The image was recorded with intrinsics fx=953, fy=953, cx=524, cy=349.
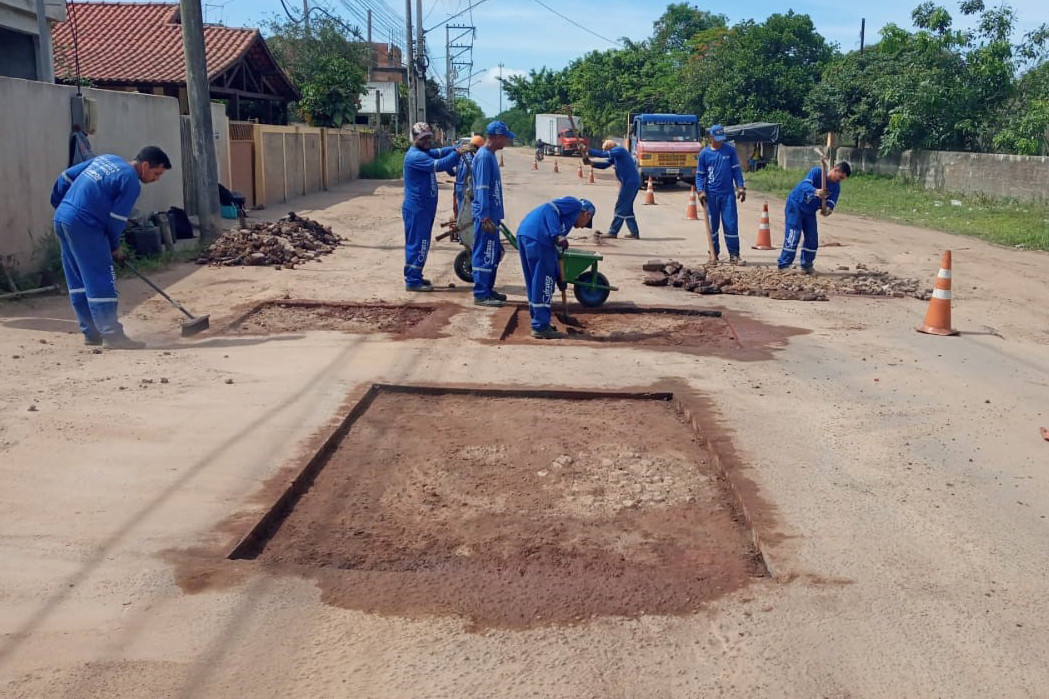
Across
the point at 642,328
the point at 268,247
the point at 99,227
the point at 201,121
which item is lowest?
the point at 642,328

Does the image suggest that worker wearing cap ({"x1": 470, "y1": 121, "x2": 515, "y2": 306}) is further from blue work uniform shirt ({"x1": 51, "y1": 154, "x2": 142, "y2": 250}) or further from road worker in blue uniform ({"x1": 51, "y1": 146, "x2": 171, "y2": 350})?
blue work uniform shirt ({"x1": 51, "y1": 154, "x2": 142, "y2": 250})

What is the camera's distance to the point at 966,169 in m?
24.2

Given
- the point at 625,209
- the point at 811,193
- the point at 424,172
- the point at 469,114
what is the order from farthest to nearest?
1. the point at 469,114
2. the point at 625,209
3. the point at 811,193
4. the point at 424,172

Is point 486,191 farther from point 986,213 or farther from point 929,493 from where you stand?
point 986,213

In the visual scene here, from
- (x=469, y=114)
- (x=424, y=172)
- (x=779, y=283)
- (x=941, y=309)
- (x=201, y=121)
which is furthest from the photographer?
(x=469, y=114)

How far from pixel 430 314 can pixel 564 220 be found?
6.74 ft

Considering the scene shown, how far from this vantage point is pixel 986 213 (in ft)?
68.9

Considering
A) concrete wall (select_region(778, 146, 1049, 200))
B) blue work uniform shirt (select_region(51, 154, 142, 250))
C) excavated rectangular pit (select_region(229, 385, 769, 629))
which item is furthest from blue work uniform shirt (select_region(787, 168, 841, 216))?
concrete wall (select_region(778, 146, 1049, 200))

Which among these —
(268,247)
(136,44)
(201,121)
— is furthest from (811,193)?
(136,44)

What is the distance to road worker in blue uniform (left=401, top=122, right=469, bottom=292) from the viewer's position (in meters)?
10.9

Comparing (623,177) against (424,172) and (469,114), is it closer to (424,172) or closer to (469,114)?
(424,172)

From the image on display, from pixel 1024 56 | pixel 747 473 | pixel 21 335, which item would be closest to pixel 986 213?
pixel 1024 56

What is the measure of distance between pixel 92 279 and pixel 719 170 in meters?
8.58

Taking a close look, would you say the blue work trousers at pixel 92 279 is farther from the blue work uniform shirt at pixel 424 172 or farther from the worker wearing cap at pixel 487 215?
the worker wearing cap at pixel 487 215
